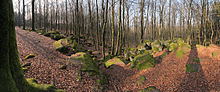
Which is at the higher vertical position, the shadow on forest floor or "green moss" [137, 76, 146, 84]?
the shadow on forest floor

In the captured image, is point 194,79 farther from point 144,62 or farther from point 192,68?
point 144,62

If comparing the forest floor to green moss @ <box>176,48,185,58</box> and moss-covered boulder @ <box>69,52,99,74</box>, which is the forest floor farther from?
moss-covered boulder @ <box>69,52,99,74</box>

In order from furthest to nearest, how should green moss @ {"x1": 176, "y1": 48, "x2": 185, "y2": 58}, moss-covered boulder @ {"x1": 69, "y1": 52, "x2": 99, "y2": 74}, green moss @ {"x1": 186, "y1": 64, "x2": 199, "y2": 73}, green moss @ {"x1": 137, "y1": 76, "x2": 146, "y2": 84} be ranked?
green moss @ {"x1": 176, "y1": 48, "x2": 185, "y2": 58}
moss-covered boulder @ {"x1": 69, "y1": 52, "x2": 99, "y2": 74}
green moss @ {"x1": 137, "y1": 76, "x2": 146, "y2": 84}
green moss @ {"x1": 186, "y1": 64, "x2": 199, "y2": 73}

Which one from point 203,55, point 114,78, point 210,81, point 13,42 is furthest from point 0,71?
point 203,55

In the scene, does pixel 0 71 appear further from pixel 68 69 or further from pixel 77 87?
pixel 68 69

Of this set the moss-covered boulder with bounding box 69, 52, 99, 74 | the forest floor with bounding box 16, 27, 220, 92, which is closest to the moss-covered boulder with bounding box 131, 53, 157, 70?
the forest floor with bounding box 16, 27, 220, 92

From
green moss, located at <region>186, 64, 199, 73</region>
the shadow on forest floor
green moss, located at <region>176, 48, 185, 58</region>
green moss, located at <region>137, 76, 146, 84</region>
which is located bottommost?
green moss, located at <region>137, 76, 146, 84</region>

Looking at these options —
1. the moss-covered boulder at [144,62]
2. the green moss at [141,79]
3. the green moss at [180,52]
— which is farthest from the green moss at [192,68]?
the green moss at [141,79]

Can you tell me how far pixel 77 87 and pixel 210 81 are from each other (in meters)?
7.44

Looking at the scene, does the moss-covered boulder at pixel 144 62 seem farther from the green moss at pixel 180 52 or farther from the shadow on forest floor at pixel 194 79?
the shadow on forest floor at pixel 194 79

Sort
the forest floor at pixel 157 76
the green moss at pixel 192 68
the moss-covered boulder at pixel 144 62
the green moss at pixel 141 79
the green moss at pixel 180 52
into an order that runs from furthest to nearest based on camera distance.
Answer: the green moss at pixel 180 52, the moss-covered boulder at pixel 144 62, the green moss at pixel 141 79, the green moss at pixel 192 68, the forest floor at pixel 157 76

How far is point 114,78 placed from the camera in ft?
28.5

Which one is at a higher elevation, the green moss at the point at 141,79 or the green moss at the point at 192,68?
the green moss at the point at 192,68

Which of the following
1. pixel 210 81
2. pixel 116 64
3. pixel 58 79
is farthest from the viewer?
pixel 116 64
